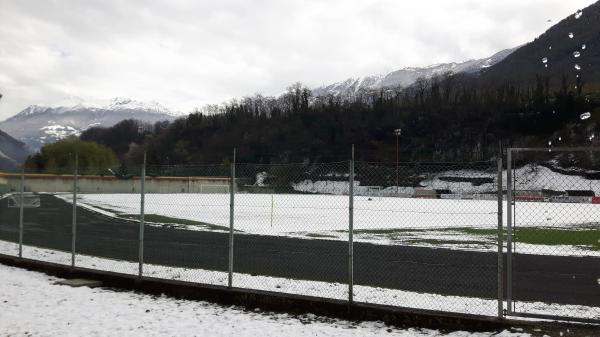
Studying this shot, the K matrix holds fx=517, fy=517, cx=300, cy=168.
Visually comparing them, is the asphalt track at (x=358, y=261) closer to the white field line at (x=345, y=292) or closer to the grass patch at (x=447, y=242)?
the white field line at (x=345, y=292)

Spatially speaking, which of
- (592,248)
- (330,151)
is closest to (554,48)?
(330,151)

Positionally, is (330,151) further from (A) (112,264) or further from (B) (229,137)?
(A) (112,264)

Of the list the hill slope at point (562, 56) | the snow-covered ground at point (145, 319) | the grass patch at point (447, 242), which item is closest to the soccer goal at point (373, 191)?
the grass patch at point (447, 242)

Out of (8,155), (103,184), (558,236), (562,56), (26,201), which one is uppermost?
(562,56)

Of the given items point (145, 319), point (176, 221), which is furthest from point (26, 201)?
point (145, 319)

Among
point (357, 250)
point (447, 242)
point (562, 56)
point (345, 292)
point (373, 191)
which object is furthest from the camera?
point (562, 56)

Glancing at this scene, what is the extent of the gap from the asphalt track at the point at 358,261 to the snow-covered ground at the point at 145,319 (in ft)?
10.9

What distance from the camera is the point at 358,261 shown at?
45.9 ft

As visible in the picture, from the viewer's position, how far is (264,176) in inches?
642

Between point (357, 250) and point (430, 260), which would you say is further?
point (357, 250)

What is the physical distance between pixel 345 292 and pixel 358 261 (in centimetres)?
452

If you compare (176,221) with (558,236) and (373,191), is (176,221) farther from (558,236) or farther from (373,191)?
(558,236)

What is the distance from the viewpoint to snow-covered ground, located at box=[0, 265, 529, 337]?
22.4 feet

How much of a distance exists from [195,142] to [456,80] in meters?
85.1
